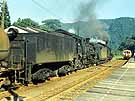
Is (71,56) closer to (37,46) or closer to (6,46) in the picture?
(37,46)

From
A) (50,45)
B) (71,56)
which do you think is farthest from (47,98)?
(71,56)

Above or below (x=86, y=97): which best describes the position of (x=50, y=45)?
above

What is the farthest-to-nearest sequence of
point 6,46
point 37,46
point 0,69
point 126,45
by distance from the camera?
1. point 126,45
2. point 37,46
3. point 0,69
4. point 6,46

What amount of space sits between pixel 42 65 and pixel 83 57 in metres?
14.4

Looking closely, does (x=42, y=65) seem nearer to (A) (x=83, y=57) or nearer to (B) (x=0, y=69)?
(B) (x=0, y=69)

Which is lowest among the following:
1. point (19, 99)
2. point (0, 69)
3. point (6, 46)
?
point (19, 99)

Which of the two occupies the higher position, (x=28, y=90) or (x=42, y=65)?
(x=42, y=65)

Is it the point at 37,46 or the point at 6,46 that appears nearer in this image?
the point at 6,46

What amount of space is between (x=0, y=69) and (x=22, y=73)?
109 inches

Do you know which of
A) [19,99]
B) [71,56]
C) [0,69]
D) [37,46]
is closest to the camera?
[19,99]

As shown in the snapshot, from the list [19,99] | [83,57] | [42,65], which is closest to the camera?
[19,99]

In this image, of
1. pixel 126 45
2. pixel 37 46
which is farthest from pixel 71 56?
pixel 126 45

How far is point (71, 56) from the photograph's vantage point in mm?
25453

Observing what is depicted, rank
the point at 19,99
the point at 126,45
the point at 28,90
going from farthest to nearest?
the point at 126,45 < the point at 28,90 < the point at 19,99
